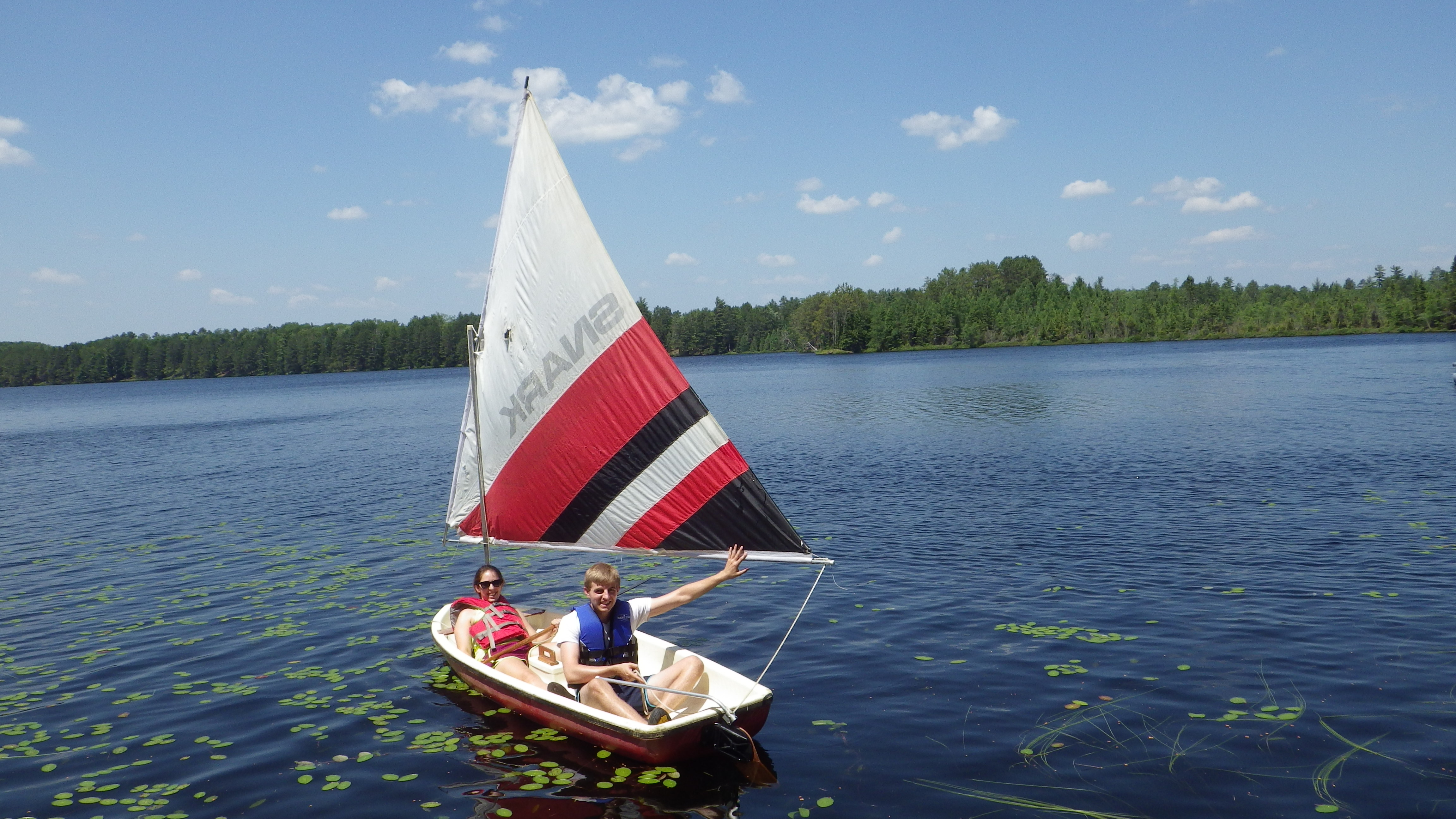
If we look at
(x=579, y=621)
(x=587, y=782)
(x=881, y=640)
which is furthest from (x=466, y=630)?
(x=881, y=640)

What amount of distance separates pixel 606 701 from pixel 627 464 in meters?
2.97

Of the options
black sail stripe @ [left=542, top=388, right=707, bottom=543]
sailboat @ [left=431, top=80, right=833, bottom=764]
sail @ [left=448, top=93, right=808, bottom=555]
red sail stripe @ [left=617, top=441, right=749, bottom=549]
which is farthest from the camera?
black sail stripe @ [left=542, top=388, right=707, bottom=543]

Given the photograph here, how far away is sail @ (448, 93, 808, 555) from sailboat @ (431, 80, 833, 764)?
20 millimetres

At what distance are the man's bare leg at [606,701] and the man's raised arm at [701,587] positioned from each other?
109cm

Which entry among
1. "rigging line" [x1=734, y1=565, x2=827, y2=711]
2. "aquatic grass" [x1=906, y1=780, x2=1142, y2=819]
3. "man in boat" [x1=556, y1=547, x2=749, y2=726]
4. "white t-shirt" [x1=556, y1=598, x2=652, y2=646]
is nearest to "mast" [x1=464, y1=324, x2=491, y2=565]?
"white t-shirt" [x1=556, y1=598, x2=652, y2=646]

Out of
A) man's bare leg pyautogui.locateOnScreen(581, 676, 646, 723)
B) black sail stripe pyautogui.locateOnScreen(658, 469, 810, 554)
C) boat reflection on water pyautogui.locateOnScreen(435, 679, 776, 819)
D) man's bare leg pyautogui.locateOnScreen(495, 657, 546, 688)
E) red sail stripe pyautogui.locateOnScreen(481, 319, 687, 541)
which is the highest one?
red sail stripe pyautogui.locateOnScreen(481, 319, 687, 541)

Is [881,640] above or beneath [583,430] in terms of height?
beneath

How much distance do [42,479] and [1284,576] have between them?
4792cm

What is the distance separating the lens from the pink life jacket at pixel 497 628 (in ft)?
41.3

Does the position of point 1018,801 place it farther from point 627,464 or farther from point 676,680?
point 627,464

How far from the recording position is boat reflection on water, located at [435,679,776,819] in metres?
9.38

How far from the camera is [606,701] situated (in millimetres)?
10023

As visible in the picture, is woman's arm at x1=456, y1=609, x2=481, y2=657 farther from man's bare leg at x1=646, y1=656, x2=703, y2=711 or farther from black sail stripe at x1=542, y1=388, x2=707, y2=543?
Result: man's bare leg at x1=646, y1=656, x2=703, y2=711

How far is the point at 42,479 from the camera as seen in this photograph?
4097 cm
